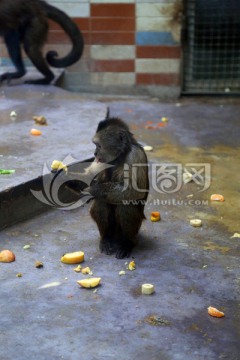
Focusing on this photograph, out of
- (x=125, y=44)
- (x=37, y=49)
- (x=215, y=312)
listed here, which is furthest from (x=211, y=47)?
(x=215, y=312)

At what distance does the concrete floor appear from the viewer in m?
3.64

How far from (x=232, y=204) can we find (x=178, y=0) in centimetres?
402

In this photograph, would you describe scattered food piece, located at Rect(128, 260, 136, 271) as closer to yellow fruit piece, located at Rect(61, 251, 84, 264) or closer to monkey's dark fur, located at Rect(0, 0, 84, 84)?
yellow fruit piece, located at Rect(61, 251, 84, 264)

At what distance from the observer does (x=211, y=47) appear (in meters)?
9.09

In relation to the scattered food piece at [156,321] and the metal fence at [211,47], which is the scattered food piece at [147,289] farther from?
the metal fence at [211,47]

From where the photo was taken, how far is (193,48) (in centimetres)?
907

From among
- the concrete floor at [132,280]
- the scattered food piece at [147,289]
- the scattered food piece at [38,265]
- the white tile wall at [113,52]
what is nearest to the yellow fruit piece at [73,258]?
the concrete floor at [132,280]

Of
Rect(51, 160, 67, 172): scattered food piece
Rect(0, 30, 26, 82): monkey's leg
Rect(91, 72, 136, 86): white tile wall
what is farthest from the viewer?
Rect(91, 72, 136, 86): white tile wall

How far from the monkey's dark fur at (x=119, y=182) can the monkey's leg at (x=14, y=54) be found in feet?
13.0

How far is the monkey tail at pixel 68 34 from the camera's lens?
324 inches

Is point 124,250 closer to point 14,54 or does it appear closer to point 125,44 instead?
point 14,54

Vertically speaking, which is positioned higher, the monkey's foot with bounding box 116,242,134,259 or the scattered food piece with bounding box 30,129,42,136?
the scattered food piece with bounding box 30,129,42,136

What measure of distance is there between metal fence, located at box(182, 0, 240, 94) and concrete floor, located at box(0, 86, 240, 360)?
2499 millimetres

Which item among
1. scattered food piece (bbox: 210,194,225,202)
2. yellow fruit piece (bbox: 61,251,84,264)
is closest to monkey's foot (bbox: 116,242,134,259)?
yellow fruit piece (bbox: 61,251,84,264)
